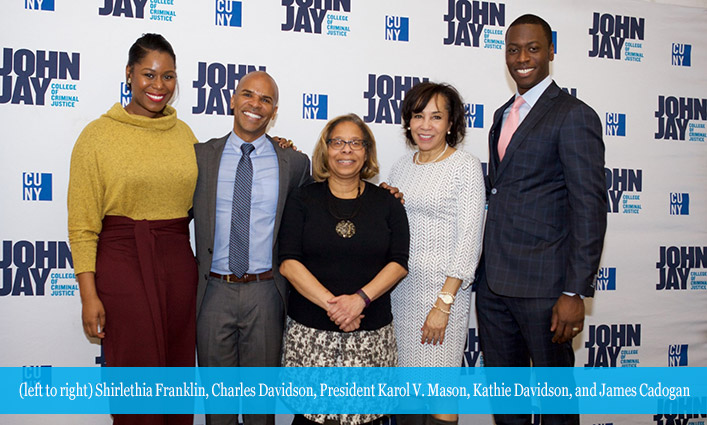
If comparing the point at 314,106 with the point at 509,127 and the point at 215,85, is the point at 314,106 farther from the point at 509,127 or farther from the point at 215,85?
the point at 509,127

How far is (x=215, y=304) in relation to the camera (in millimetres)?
1987

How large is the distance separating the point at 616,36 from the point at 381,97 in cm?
165

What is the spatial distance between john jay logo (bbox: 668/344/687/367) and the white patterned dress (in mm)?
2001

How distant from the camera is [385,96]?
282 cm

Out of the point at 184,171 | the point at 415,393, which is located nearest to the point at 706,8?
the point at 415,393

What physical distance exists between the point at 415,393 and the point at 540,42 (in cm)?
155

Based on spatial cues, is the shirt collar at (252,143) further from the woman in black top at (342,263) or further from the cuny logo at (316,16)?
the cuny logo at (316,16)

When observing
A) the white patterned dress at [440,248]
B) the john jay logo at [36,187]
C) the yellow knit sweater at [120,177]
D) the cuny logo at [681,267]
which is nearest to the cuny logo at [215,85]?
the yellow knit sweater at [120,177]

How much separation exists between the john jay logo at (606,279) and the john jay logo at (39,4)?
3.56 metres

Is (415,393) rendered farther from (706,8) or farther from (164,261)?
(706,8)

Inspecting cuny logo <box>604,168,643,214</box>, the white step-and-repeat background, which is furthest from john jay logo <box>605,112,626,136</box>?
cuny logo <box>604,168,643,214</box>

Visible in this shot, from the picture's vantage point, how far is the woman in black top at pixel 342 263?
181cm

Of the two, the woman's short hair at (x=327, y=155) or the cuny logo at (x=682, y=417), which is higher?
the woman's short hair at (x=327, y=155)
